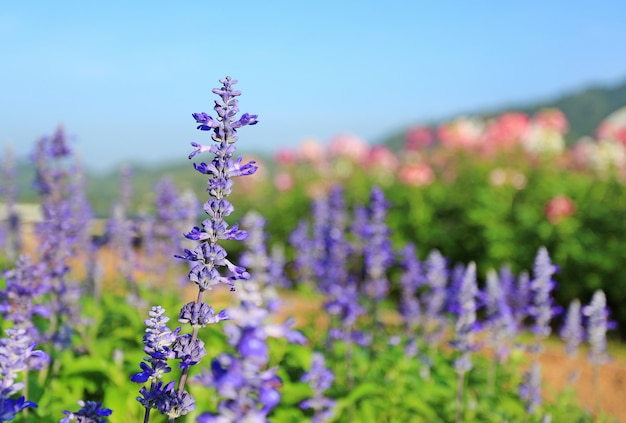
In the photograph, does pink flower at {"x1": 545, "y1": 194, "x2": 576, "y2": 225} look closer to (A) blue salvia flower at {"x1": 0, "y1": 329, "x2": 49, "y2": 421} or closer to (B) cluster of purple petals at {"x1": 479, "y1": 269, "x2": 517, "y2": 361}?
(B) cluster of purple petals at {"x1": 479, "y1": 269, "x2": 517, "y2": 361}

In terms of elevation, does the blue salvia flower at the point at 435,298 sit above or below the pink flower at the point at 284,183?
below

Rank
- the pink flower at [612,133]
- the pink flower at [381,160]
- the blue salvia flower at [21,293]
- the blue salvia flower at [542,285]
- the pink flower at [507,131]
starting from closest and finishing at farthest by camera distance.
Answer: the blue salvia flower at [21,293] < the blue salvia flower at [542,285] < the pink flower at [507,131] < the pink flower at [612,133] < the pink flower at [381,160]

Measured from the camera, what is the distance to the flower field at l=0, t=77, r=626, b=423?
2.28 meters

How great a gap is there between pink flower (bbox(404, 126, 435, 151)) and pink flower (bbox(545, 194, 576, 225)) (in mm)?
4839

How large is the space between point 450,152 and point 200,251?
12707 mm

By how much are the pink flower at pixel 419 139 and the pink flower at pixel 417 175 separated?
237cm

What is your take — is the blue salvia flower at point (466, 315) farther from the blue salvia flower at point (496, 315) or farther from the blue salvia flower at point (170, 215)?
the blue salvia flower at point (170, 215)

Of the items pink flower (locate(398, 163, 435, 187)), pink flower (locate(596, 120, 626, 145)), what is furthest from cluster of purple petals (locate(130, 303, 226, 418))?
pink flower (locate(596, 120, 626, 145))

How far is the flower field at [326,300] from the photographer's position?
228 cm

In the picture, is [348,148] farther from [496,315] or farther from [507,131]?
[496,315]

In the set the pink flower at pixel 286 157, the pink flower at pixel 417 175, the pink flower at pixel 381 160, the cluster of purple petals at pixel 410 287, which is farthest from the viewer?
the pink flower at pixel 286 157

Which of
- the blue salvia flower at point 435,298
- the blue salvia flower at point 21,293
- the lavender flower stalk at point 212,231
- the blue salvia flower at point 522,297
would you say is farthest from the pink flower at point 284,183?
the lavender flower stalk at point 212,231

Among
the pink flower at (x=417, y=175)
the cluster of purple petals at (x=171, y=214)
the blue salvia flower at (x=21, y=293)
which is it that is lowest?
the blue salvia flower at (x=21, y=293)

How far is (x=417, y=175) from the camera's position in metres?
13.1
